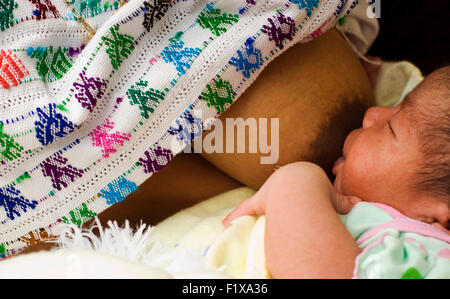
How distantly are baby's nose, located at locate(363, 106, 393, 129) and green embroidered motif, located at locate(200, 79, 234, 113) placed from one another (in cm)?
28

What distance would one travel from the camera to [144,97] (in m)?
0.70

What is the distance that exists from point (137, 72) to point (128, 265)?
353mm

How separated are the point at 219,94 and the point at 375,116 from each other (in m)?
0.31

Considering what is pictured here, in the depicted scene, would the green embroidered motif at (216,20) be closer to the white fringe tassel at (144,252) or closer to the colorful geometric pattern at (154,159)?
the colorful geometric pattern at (154,159)

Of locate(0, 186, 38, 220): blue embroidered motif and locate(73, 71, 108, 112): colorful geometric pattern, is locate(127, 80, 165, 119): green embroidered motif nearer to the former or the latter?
locate(73, 71, 108, 112): colorful geometric pattern

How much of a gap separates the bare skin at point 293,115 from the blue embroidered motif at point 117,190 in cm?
7

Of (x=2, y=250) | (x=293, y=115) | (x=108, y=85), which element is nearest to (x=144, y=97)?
(x=108, y=85)

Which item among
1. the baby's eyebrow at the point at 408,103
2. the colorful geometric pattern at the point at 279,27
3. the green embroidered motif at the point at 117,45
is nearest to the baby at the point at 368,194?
the baby's eyebrow at the point at 408,103

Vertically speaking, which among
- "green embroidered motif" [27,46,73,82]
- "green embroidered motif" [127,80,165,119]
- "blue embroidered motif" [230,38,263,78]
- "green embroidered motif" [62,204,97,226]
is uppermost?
"green embroidered motif" [27,46,73,82]

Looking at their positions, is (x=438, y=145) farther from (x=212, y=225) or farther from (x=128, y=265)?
(x=128, y=265)

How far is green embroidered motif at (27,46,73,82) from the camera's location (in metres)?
0.71

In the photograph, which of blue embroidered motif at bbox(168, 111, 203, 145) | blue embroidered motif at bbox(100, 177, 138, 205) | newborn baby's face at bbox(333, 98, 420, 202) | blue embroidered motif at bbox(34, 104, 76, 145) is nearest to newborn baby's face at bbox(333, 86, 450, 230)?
newborn baby's face at bbox(333, 98, 420, 202)

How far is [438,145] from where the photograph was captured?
65 centimetres
